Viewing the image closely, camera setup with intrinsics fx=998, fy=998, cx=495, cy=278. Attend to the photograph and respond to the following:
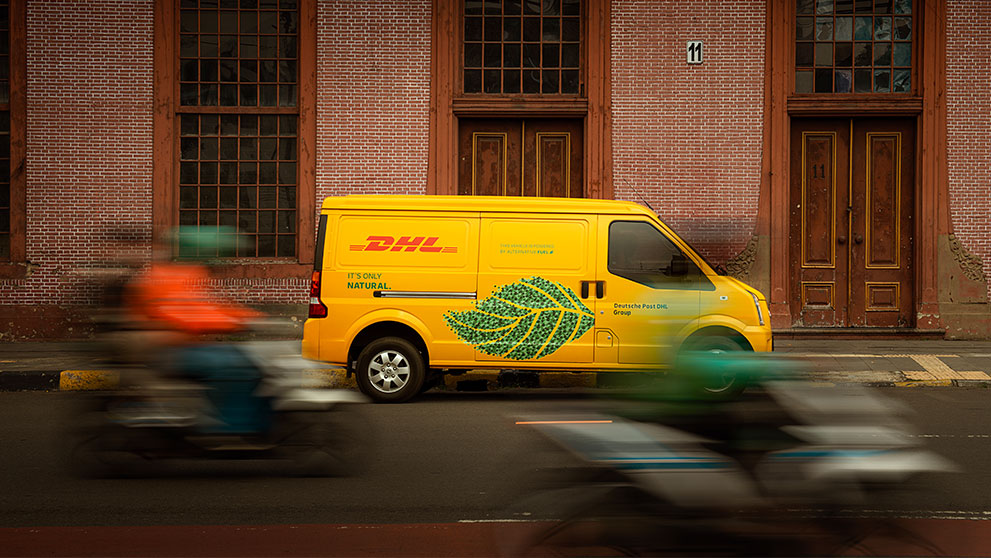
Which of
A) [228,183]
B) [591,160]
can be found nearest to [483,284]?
[591,160]

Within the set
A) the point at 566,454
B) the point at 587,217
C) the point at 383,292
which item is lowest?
the point at 566,454

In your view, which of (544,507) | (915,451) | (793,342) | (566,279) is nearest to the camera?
(915,451)

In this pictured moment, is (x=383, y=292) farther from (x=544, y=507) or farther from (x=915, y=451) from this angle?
(x=915, y=451)

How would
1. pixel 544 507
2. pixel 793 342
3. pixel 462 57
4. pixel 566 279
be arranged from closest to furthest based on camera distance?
1. pixel 544 507
2. pixel 566 279
3. pixel 793 342
4. pixel 462 57

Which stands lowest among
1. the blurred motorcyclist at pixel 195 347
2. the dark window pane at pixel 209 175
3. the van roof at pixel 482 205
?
the blurred motorcyclist at pixel 195 347

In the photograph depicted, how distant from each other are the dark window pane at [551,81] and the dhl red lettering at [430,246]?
716 cm

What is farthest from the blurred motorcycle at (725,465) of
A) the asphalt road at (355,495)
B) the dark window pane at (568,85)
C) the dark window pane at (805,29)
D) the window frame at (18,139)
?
the window frame at (18,139)

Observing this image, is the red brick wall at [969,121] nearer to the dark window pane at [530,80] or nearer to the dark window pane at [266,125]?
the dark window pane at [530,80]

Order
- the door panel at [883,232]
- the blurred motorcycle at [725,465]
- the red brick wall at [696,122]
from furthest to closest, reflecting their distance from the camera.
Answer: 1. the door panel at [883,232]
2. the red brick wall at [696,122]
3. the blurred motorcycle at [725,465]

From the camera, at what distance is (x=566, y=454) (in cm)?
483

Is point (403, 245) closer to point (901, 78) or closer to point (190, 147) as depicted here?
point (190, 147)

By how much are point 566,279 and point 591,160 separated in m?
6.67

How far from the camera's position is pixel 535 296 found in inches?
406

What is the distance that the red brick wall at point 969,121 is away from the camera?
644 inches
